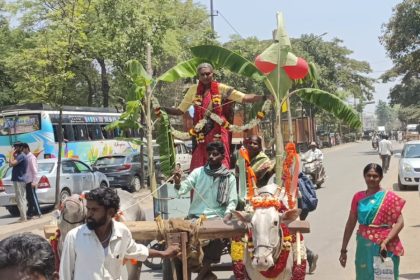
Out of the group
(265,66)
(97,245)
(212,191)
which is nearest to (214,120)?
(265,66)

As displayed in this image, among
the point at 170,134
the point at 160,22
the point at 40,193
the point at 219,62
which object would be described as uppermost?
the point at 160,22

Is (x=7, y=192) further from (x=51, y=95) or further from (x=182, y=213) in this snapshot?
(x=182, y=213)

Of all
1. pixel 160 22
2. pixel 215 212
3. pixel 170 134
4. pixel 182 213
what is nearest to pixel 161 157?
pixel 170 134

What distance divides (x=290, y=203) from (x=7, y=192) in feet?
42.4

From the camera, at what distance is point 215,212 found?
668 cm

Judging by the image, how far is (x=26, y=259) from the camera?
2.38 m

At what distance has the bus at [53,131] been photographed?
27.6m

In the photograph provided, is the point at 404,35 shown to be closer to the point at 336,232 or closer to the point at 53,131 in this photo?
the point at 53,131

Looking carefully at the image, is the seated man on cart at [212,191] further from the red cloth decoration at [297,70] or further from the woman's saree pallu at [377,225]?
the red cloth decoration at [297,70]

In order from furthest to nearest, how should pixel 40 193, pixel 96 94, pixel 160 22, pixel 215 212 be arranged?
pixel 96 94, pixel 160 22, pixel 40 193, pixel 215 212

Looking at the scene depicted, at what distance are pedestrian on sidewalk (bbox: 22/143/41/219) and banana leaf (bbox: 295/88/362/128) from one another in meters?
9.18

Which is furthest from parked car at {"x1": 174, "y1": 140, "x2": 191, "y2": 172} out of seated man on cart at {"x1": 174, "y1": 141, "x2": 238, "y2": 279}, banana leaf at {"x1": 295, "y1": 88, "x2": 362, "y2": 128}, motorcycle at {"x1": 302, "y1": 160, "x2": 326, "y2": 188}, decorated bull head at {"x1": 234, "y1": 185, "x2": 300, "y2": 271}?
decorated bull head at {"x1": 234, "y1": 185, "x2": 300, "y2": 271}

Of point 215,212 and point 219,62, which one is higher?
point 219,62

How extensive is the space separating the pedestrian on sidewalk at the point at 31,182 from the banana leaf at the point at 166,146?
8.23 metres
